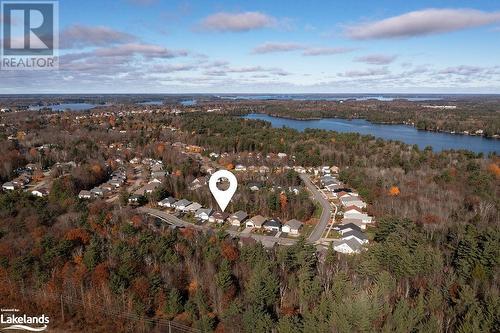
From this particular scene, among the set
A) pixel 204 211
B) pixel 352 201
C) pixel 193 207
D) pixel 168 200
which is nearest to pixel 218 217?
pixel 204 211

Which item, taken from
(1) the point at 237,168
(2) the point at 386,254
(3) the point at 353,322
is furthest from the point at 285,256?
(1) the point at 237,168

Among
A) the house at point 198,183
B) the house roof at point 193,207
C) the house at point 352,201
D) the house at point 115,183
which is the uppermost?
the house at point 198,183

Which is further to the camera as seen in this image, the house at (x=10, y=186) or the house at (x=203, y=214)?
the house at (x=10, y=186)

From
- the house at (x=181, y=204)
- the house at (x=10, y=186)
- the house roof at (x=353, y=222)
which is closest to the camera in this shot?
the house roof at (x=353, y=222)

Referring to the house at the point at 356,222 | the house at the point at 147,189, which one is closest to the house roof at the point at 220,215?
the house at the point at 147,189

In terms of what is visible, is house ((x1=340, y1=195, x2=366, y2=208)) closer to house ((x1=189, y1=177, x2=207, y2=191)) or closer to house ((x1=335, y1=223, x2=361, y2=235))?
house ((x1=335, y1=223, x2=361, y2=235))

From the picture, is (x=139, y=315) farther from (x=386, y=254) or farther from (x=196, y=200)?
(x=196, y=200)

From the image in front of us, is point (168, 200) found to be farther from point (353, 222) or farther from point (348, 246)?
point (348, 246)

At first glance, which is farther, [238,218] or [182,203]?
[182,203]

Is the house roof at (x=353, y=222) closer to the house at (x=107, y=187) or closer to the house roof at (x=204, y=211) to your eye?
the house roof at (x=204, y=211)
